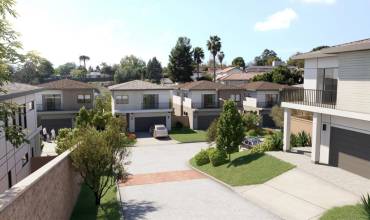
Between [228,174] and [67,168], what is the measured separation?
1007 centimetres

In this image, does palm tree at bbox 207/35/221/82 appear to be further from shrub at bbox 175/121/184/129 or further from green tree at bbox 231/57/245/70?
green tree at bbox 231/57/245/70

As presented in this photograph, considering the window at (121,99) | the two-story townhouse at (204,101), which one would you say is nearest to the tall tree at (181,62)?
the two-story townhouse at (204,101)

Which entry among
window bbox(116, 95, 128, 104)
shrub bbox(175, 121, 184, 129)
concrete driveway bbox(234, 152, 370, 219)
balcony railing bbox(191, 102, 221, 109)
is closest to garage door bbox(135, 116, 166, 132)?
shrub bbox(175, 121, 184, 129)

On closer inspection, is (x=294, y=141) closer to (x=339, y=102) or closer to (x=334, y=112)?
(x=339, y=102)

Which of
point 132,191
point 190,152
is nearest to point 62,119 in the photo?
point 190,152

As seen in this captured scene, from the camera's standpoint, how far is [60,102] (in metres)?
43.7

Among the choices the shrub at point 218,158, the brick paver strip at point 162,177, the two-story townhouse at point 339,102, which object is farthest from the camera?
the shrub at point 218,158

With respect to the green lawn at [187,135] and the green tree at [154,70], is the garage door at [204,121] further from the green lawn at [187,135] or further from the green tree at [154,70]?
the green tree at [154,70]

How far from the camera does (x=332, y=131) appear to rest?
21.6m

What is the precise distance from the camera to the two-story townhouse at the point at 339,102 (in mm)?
18188

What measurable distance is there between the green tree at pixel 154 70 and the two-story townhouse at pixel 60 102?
208ft

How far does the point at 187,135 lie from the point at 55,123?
54.8 ft

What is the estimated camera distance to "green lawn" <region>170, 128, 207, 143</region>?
3801 centimetres

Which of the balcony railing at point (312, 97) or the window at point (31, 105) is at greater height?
the balcony railing at point (312, 97)
